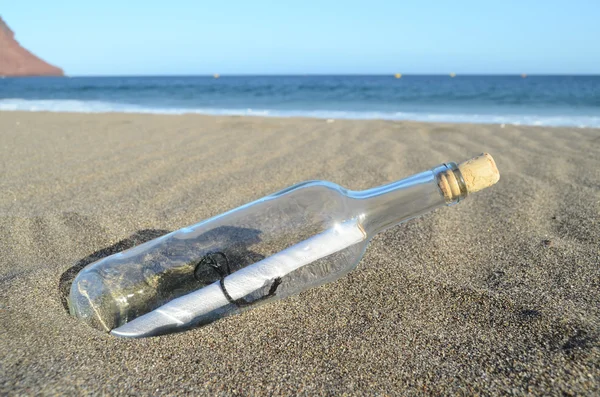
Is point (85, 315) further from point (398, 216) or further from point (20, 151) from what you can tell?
point (20, 151)

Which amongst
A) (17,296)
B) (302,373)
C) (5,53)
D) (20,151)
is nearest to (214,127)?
(20,151)

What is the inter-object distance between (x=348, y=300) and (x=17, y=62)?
76.3 metres

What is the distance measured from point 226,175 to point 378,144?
164 cm

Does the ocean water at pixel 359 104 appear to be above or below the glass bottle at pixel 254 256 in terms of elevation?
below

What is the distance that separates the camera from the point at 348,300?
137cm

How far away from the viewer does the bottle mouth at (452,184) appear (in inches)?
47.3

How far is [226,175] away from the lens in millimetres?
3035

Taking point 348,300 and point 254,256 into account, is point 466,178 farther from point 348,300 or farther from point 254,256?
point 254,256

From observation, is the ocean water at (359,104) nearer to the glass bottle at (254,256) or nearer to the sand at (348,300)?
the sand at (348,300)

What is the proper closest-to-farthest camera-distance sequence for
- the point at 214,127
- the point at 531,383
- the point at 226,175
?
the point at 531,383 → the point at 226,175 → the point at 214,127

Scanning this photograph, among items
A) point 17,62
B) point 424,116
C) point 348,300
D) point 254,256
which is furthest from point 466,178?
point 17,62

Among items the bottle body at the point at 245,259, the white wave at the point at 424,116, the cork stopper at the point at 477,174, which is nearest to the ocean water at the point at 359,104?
the white wave at the point at 424,116

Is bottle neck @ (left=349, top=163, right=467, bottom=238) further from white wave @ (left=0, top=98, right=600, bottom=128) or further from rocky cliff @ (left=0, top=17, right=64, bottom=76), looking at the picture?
rocky cliff @ (left=0, top=17, right=64, bottom=76)

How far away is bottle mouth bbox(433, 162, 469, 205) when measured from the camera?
1.20 meters
